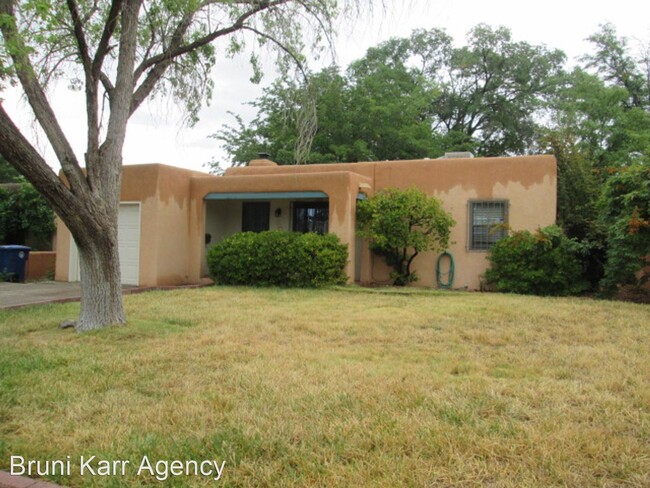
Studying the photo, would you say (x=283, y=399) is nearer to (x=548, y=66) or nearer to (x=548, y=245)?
(x=548, y=245)

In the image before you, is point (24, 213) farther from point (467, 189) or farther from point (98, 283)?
point (467, 189)

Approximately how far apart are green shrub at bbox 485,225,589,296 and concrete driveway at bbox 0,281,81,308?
9.57 metres

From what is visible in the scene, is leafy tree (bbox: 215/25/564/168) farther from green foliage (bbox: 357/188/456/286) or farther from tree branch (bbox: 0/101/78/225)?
tree branch (bbox: 0/101/78/225)

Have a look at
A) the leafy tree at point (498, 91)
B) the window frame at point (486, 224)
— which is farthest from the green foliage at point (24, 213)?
the leafy tree at point (498, 91)

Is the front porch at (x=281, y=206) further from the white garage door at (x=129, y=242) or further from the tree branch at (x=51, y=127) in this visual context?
the tree branch at (x=51, y=127)

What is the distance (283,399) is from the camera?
422cm

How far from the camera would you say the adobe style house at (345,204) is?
Result: 42.5 ft

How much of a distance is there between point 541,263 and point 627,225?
2.04 m

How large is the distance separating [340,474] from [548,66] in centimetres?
3301

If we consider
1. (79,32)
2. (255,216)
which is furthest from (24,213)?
(79,32)

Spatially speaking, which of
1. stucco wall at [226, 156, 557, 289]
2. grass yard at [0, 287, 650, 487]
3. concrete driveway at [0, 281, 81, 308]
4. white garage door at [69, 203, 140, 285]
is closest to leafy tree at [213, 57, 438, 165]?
stucco wall at [226, 156, 557, 289]

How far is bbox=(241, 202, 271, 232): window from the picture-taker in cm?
1638

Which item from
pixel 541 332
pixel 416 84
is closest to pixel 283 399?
pixel 541 332

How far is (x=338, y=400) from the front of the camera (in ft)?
13.6
